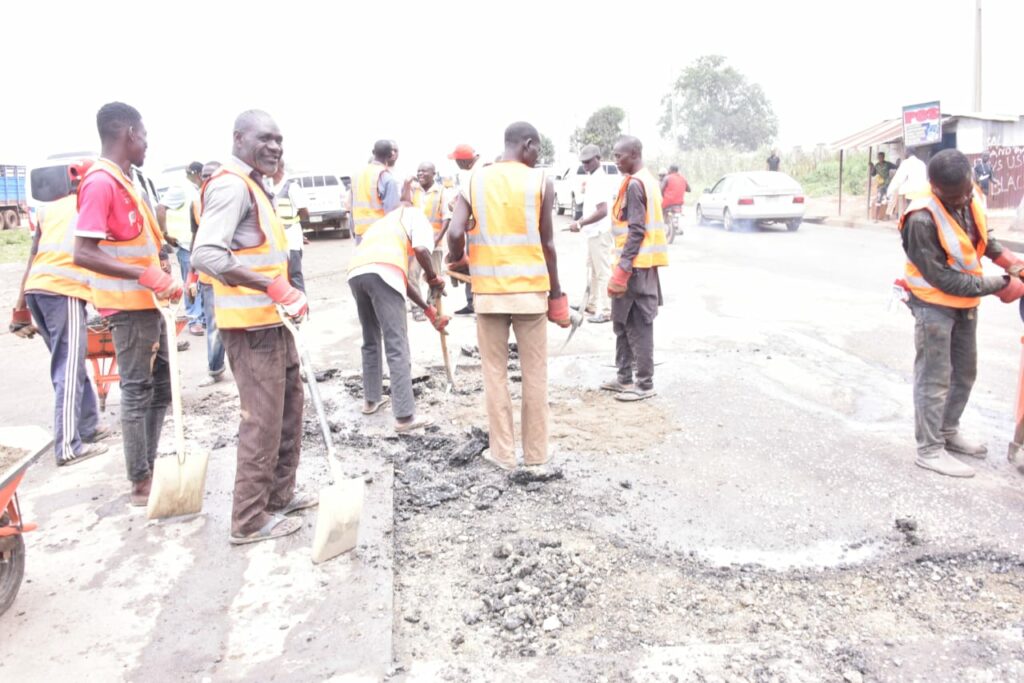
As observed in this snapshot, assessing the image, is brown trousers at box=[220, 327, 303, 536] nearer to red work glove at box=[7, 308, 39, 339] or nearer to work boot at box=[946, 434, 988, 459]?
red work glove at box=[7, 308, 39, 339]

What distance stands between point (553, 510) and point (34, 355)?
6926mm

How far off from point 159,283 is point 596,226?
567cm

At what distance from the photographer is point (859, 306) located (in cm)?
901

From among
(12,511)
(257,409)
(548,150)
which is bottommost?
(12,511)

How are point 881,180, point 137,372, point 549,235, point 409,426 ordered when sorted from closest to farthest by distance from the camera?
point 137,372 < point 549,235 < point 409,426 < point 881,180

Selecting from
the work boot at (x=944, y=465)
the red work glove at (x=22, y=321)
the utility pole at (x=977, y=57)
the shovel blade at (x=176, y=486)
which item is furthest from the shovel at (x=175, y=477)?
the utility pole at (x=977, y=57)

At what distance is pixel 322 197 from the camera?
69.2ft

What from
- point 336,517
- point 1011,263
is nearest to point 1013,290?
point 1011,263

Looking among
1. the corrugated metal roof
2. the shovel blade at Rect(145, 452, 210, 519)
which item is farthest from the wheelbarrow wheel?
the corrugated metal roof

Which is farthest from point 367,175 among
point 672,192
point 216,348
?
point 672,192

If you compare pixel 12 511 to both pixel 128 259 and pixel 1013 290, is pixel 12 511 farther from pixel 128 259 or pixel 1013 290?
pixel 1013 290

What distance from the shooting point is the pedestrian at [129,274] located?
3658mm

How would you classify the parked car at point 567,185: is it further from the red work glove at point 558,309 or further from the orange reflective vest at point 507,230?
the orange reflective vest at point 507,230

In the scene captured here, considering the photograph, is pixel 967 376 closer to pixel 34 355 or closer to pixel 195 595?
pixel 195 595
